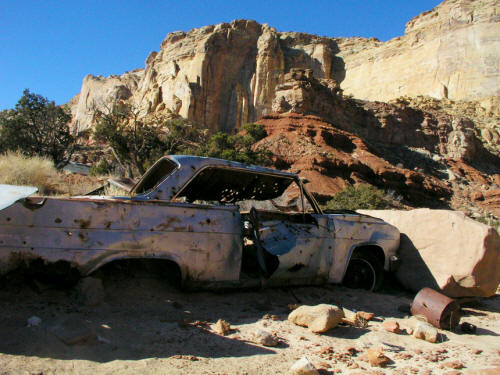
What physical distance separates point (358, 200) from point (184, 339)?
59.9 ft

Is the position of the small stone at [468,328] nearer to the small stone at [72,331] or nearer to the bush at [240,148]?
the small stone at [72,331]

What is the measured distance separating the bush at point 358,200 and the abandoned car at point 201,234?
1449cm

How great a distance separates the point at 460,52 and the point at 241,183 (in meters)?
66.0

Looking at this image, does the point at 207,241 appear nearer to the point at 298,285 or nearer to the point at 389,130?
the point at 298,285

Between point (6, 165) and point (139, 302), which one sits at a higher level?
point (6, 165)

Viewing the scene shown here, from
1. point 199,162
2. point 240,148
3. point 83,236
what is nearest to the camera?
point 83,236

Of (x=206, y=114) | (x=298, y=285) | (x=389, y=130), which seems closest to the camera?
(x=298, y=285)

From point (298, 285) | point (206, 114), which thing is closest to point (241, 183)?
point (298, 285)

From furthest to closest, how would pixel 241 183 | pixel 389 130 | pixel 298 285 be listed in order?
pixel 389 130 < pixel 241 183 < pixel 298 285

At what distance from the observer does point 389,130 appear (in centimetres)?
4294

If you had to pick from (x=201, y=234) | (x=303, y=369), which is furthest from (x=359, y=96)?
(x=303, y=369)

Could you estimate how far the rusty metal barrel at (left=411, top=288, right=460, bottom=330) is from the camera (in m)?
3.93

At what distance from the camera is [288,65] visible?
210 feet

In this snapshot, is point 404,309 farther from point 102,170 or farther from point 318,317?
point 102,170
